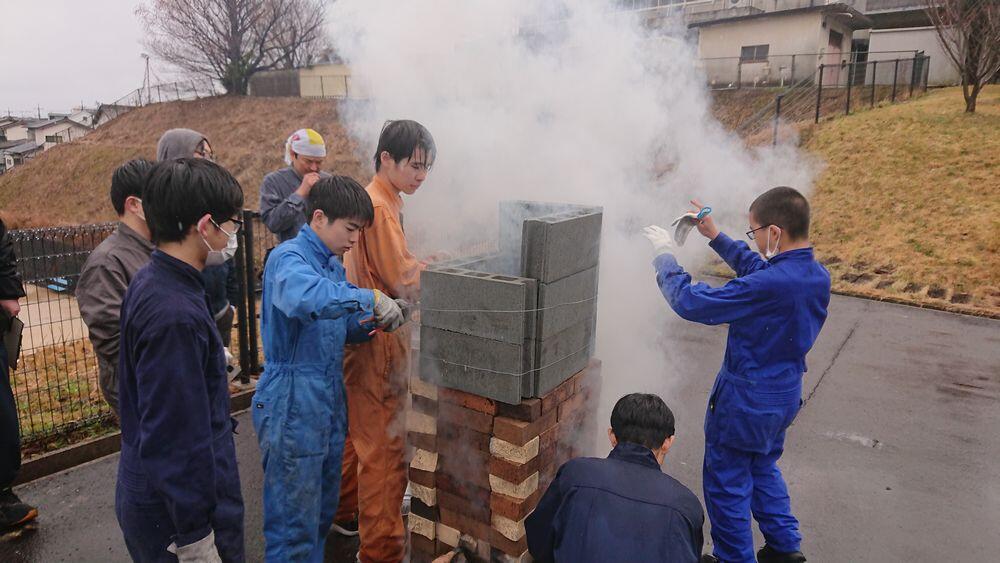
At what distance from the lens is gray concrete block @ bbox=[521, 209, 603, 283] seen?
8.21 feet

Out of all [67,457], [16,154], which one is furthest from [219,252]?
[16,154]

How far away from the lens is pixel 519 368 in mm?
2498

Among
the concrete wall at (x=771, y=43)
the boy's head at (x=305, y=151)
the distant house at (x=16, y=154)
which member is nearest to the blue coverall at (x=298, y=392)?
the boy's head at (x=305, y=151)

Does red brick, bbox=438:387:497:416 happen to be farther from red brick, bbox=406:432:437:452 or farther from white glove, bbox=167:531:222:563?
white glove, bbox=167:531:222:563

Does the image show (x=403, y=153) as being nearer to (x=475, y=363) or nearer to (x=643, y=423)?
(x=475, y=363)

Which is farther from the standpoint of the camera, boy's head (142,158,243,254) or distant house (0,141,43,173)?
distant house (0,141,43,173)

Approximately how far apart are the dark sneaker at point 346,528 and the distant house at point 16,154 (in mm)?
50962

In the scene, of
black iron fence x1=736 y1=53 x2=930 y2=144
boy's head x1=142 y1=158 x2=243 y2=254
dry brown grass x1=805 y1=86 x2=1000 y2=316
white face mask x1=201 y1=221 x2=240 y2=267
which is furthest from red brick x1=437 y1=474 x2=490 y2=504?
black iron fence x1=736 y1=53 x2=930 y2=144

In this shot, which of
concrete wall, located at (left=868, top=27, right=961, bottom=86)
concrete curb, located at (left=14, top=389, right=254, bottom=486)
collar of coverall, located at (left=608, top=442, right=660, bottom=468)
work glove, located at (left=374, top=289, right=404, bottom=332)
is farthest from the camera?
concrete wall, located at (left=868, top=27, right=961, bottom=86)

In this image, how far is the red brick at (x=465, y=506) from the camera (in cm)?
272

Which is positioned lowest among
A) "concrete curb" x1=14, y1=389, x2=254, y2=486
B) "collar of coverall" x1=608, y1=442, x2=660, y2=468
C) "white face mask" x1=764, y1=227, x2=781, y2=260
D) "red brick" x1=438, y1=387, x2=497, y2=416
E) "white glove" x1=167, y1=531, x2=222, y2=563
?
"concrete curb" x1=14, y1=389, x2=254, y2=486

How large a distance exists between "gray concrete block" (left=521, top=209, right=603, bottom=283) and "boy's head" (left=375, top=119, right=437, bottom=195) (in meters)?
0.80

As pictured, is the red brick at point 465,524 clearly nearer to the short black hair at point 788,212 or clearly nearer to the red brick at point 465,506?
the red brick at point 465,506

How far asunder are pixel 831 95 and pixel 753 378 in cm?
1854
